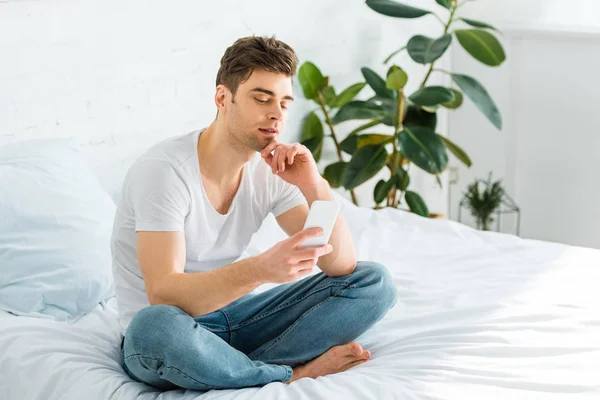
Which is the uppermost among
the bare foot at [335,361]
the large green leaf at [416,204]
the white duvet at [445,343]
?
the large green leaf at [416,204]

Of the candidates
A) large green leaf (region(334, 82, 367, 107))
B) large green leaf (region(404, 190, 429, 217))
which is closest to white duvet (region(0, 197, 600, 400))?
large green leaf (region(404, 190, 429, 217))

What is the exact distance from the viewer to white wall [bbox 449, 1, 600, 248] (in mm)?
3645

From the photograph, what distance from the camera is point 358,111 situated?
324 centimetres

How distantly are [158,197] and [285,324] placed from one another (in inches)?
15.3

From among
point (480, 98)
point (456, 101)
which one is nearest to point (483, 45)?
point (480, 98)

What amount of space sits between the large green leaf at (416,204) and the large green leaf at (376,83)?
0.40 m

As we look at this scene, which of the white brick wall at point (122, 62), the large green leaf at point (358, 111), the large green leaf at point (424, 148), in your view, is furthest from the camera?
the large green leaf at point (358, 111)

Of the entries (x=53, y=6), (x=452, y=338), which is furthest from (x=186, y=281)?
(x=53, y=6)

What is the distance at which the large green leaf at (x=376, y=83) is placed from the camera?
331 centimetres

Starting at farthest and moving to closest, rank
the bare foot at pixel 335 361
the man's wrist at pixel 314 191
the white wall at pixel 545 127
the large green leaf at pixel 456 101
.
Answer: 1. the white wall at pixel 545 127
2. the large green leaf at pixel 456 101
3. the man's wrist at pixel 314 191
4. the bare foot at pixel 335 361

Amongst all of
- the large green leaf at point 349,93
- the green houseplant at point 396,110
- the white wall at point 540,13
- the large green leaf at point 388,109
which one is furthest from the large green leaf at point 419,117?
the white wall at point 540,13

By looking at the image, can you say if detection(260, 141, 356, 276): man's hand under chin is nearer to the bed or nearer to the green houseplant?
the bed

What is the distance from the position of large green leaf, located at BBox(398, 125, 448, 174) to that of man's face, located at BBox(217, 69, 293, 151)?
1364 millimetres

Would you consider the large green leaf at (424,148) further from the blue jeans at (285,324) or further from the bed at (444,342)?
the blue jeans at (285,324)
